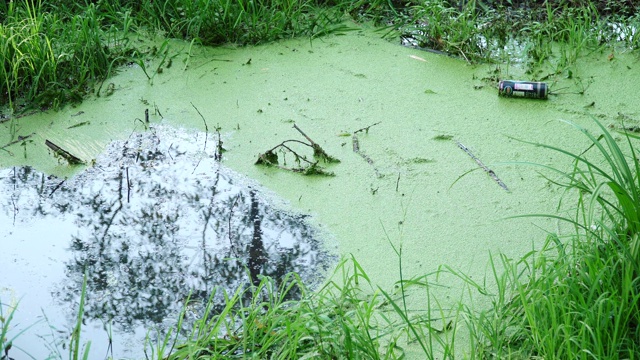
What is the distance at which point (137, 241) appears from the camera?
2434 mm

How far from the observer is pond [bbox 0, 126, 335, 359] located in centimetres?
213

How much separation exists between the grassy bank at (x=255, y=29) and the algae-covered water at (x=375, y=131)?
0.08m

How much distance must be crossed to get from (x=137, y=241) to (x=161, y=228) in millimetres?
86

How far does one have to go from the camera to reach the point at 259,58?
3.42 meters

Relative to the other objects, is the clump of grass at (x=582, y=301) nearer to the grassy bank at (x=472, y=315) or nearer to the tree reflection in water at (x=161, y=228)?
the grassy bank at (x=472, y=315)

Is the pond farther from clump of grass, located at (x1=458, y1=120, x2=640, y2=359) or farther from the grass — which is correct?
clump of grass, located at (x1=458, y1=120, x2=640, y2=359)

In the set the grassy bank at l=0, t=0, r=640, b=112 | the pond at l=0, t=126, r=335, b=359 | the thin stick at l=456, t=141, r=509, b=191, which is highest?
the grassy bank at l=0, t=0, r=640, b=112

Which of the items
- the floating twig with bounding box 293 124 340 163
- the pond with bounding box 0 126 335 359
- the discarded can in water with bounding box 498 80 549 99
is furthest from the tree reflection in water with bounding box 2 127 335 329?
the discarded can in water with bounding box 498 80 549 99

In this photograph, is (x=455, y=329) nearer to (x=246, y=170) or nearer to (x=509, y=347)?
(x=509, y=347)

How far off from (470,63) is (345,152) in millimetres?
798

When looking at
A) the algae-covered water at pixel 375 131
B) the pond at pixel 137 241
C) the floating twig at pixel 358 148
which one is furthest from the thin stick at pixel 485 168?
the pond at pixel 137 241

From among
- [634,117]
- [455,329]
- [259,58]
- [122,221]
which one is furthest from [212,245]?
[634,117]

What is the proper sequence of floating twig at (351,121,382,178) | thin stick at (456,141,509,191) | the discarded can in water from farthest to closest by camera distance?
the discarded can in water, floating twig at (351,121,382,178), thin stick at (456,141,509,191)

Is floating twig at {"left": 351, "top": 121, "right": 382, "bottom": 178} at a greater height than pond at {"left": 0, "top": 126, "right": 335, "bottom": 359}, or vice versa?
floating twig at {"left": 351, "top": 121, "right": 382, "bottom": 178}
